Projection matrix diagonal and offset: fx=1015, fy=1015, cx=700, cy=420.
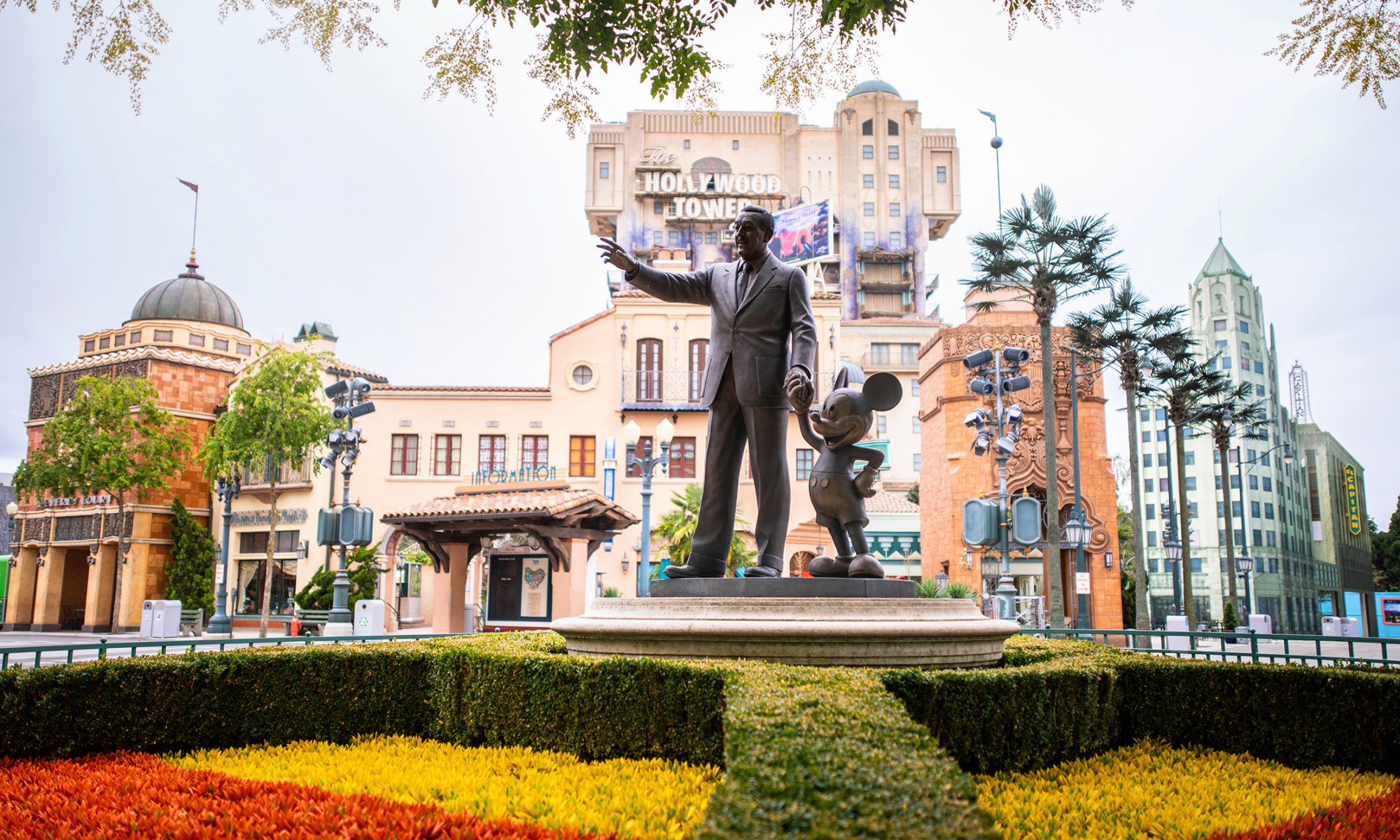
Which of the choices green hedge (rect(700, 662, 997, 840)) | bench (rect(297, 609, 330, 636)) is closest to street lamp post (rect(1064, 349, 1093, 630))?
green hedge (rect(700, 662, 997, 840))

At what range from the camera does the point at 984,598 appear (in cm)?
3316

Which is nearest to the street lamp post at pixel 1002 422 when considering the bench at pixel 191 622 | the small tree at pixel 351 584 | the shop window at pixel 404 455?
the small tree at pixel 351 584

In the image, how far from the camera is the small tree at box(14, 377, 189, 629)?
114 ft

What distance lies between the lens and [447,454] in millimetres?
36000

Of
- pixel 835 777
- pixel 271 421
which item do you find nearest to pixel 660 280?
pixel 835 777

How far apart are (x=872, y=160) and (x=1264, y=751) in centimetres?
6338

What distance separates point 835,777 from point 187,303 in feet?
151

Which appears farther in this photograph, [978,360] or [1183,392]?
[1183,392]

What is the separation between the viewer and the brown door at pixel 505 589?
3272 centimetres

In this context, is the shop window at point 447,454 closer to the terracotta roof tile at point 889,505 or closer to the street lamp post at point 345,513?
the street lamp post at point 345,513

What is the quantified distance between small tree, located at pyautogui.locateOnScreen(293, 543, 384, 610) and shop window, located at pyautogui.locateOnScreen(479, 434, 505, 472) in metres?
5.54

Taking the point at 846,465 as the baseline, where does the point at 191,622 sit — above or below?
Result: below

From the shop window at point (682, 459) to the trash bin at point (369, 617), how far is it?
552 inches

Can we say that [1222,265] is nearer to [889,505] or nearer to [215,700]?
[889,505]
